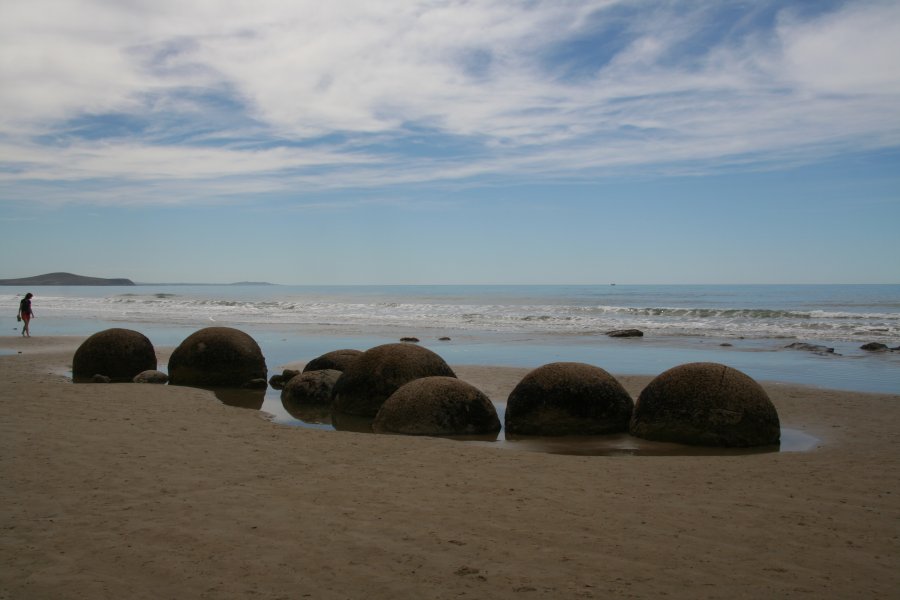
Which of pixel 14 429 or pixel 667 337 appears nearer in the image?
pixel 14 429

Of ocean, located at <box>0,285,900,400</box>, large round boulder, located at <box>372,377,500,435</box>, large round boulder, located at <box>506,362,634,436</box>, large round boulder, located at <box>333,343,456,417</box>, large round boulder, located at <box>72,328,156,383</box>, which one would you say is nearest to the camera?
large round boulder, located at <box>372,377,500,435</box>

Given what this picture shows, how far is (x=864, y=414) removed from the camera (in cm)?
1148

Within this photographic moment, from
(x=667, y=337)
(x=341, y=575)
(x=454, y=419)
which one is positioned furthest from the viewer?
(x=667, y=337)

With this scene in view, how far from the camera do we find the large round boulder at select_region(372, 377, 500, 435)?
9.88 meters

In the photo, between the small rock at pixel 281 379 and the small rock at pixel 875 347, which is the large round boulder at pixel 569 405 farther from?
the small rock at pixel 875 347

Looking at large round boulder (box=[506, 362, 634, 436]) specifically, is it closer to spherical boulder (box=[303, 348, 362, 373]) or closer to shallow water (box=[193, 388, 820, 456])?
shallow water (box=[193, 388, 820, 456])

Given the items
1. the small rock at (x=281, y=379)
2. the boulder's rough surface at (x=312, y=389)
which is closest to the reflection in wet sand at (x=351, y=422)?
the boulder's rough surface at (x=312, y=389)

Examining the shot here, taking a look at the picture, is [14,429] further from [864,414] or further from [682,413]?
[864,414]

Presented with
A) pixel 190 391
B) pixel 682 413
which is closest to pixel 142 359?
pixel 190 391

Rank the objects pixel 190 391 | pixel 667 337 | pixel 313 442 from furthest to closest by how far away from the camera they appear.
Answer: pixel 667 337 < pixel 190 391 < pixel 313 442

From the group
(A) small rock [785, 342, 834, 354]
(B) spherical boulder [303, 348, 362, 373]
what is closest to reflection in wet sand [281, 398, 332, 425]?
(B) spherical boulder [303, 348, 362, 373]

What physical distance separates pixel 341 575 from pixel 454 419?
17.6 feet

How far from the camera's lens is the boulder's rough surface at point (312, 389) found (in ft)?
41.4

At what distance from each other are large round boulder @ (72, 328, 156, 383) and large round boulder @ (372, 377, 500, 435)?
8051 millimetres
